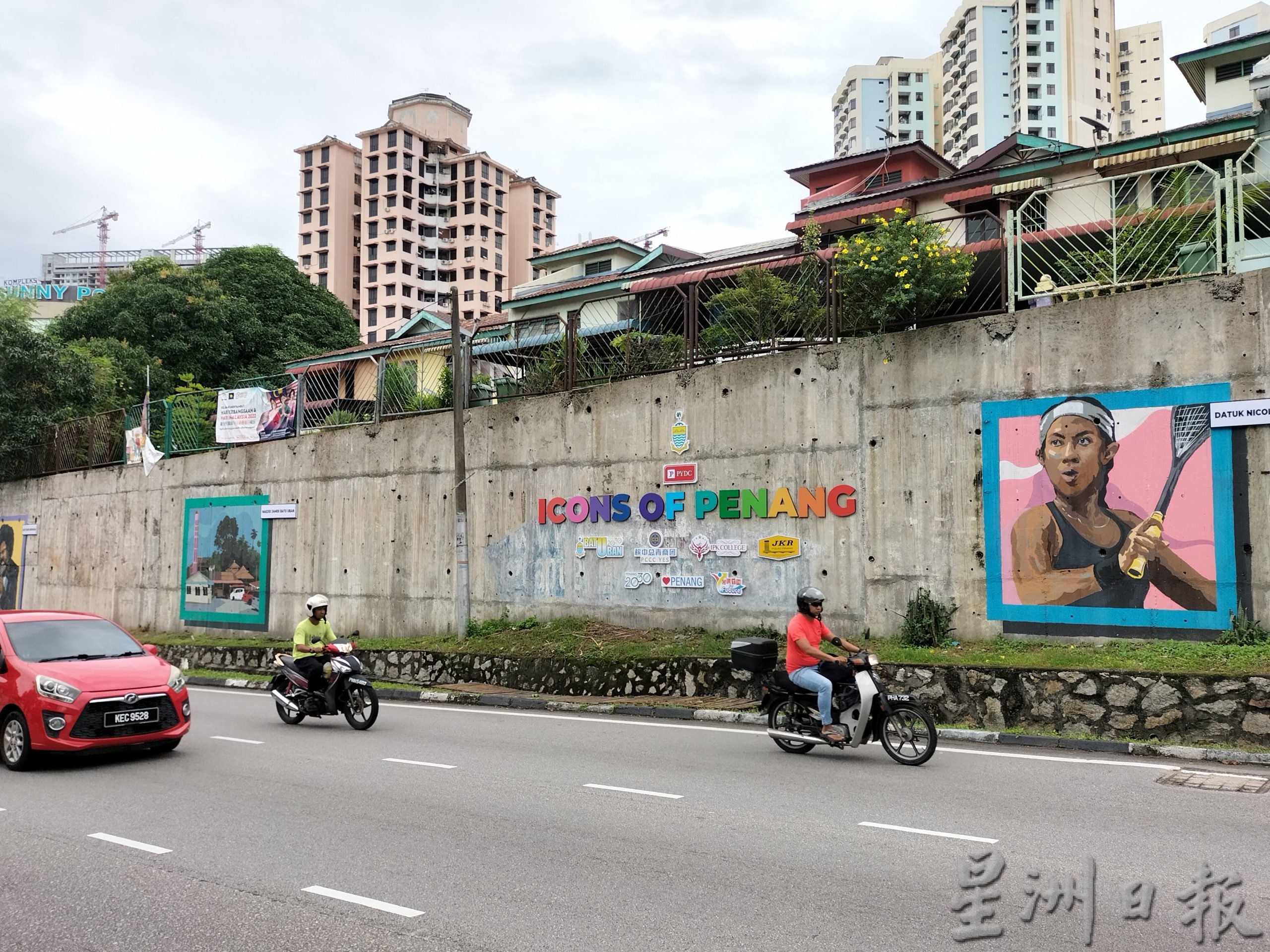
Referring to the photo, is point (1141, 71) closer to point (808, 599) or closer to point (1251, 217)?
point (1251, 217)

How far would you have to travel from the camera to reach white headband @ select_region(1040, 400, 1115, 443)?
12.4 metres

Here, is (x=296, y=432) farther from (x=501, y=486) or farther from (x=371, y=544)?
(x=501, y=486)

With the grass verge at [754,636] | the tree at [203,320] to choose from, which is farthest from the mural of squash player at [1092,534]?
the tree at [203,320]

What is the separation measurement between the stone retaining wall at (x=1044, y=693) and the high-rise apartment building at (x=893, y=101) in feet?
365

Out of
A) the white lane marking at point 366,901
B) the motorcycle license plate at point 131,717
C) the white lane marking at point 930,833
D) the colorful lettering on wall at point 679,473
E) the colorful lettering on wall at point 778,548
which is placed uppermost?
the colorful lettering on wall at point 679,473

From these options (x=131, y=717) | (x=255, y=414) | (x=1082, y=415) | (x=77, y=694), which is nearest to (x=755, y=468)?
(x=1082, y=415)

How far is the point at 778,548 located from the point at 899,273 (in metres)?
4.51

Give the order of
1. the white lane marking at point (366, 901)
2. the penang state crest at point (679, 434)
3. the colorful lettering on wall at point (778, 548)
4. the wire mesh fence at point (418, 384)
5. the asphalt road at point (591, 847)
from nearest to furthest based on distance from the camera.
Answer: the asphalt road at point (591, 847), the white lane marking at point (366, 901), the colorful lettering on wall at point (778, 548), the penang state crest at point (679, 434), the wire mesh fence at point (418, 384)

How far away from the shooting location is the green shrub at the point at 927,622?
1330 cm

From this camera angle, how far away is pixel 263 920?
16.4 ft

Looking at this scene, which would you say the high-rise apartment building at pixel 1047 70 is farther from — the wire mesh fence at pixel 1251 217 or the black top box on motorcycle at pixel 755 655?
the black top box on motorcycle at pixel 755 655

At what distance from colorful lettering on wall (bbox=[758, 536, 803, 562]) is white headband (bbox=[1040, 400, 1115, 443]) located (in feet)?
12.9

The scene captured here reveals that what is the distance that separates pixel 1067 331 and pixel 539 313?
2738 cm

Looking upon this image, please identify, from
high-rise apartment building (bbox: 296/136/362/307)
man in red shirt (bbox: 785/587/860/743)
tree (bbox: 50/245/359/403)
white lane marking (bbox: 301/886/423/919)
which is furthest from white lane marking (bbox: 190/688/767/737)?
high-rise apartment building (bbox: 296/136/362/307)
